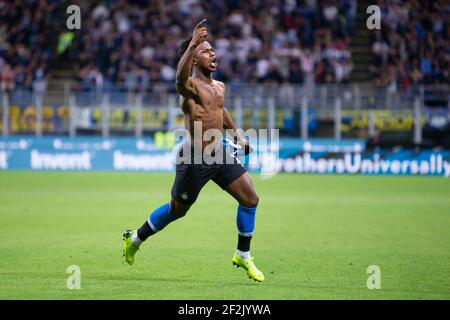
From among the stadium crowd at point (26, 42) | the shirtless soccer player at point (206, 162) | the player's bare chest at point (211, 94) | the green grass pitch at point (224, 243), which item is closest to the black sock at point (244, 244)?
the shirtless soccer player at point (206, 162)

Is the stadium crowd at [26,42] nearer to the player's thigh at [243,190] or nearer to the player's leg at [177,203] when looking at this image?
the player's leg at [177,203]

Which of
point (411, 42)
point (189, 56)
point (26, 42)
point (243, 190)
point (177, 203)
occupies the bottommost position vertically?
point (177, 203)

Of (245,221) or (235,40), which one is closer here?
(245,221)

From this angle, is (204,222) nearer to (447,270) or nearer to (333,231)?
(333,231)

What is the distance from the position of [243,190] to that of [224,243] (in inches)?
111

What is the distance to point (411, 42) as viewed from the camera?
92.3ft

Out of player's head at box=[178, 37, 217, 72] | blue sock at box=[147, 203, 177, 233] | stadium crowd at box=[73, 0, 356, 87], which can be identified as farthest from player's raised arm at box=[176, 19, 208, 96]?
→ stadium crowd at box=[73, 0, 356, 87]

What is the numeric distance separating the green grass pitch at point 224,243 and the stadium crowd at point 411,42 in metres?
6.86

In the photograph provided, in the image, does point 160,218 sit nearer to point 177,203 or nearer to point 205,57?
point 177,203

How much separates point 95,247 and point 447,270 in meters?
4.51

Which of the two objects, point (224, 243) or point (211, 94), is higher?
point (211, 94)

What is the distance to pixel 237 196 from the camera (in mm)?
9055

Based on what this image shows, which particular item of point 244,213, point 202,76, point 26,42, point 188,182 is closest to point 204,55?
point 202,76
